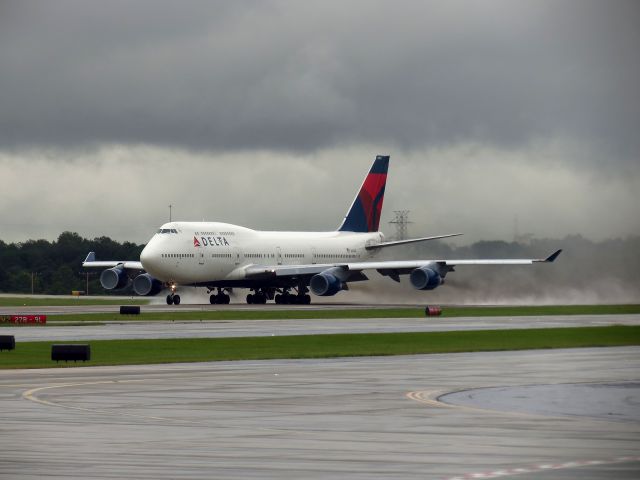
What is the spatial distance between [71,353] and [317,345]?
13.0 meters

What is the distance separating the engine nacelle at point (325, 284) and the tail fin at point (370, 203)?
68.7 ft

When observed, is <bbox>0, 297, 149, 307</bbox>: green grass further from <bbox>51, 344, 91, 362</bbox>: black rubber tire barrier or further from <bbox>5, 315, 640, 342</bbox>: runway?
<bbox>51, 344, 91, 362</bbox>: black rubber tire barrier

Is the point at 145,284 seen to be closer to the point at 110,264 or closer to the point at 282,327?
the point at 110,264

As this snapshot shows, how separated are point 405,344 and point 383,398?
24.1 metres

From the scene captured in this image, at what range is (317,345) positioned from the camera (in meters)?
54.5

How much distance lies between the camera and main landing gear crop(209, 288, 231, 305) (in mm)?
124188

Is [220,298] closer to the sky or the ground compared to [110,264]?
closer to the ground

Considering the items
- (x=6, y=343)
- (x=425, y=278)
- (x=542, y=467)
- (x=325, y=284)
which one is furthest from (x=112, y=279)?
(x=542, y=467)

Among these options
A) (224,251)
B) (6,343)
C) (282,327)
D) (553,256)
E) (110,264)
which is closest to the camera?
(6,343)

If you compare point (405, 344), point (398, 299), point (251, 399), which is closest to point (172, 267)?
point (398, 299)

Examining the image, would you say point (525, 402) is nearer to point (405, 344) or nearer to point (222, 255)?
point (405, 344)

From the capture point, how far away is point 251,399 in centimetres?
3025

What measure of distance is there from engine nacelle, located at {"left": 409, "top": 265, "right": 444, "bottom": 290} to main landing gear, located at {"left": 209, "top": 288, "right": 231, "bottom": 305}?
20743 millimetres

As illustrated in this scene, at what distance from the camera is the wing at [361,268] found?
374ft
